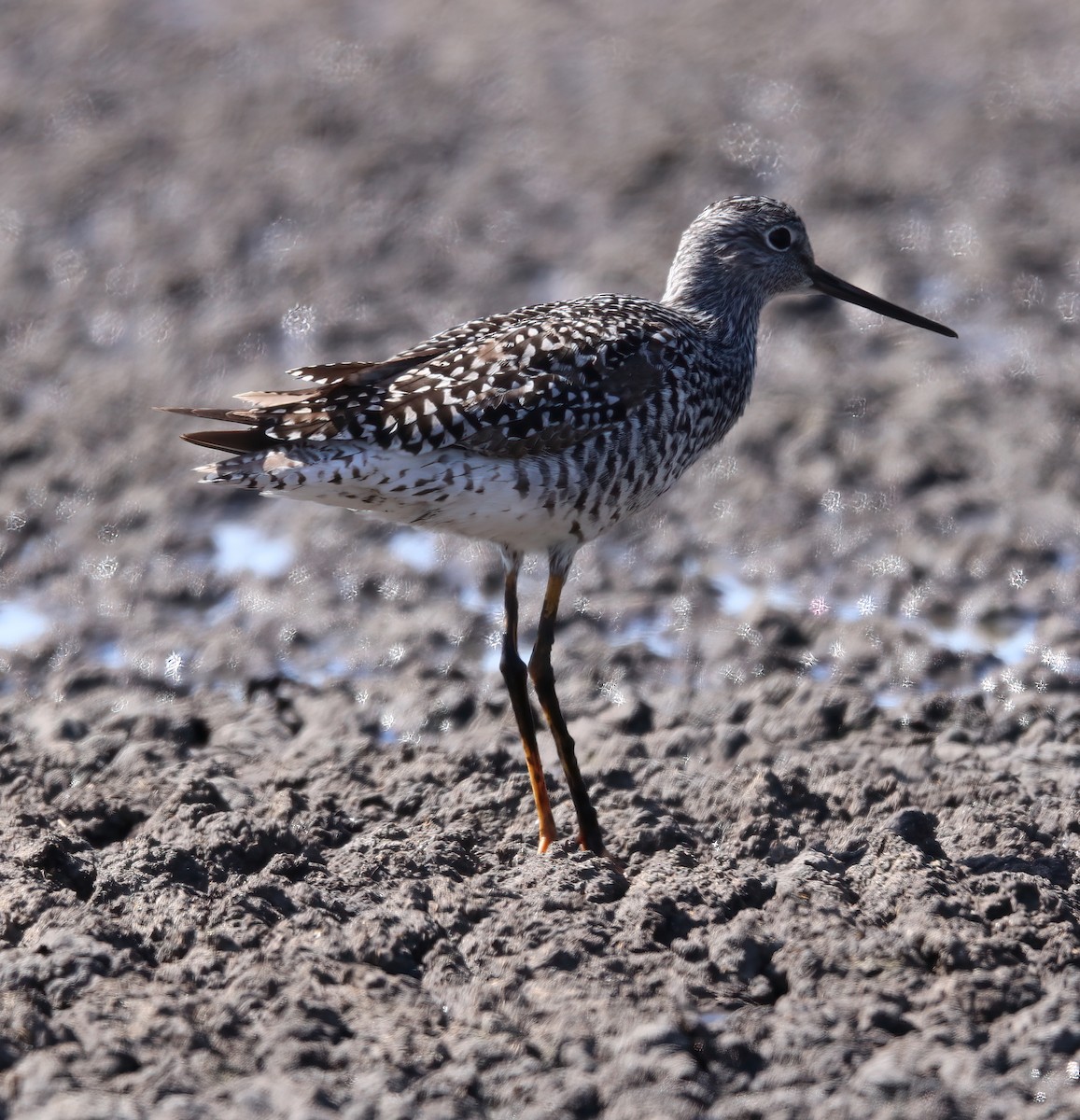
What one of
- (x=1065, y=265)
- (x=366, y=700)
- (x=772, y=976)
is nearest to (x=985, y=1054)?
(x=772, y=976)

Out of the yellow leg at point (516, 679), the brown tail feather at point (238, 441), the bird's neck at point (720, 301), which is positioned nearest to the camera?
the brown tail feather at point (238, 441)

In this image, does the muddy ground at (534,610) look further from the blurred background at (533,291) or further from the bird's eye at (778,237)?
the bird's eye at (778,237)

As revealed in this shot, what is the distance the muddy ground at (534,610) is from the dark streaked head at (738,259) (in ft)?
5.42

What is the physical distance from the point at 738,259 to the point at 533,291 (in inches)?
143

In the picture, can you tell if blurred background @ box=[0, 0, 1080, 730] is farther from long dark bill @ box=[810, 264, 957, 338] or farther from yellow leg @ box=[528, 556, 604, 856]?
long dark bill @ box=[810, 264, 957, 338]

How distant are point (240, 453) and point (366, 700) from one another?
193cm

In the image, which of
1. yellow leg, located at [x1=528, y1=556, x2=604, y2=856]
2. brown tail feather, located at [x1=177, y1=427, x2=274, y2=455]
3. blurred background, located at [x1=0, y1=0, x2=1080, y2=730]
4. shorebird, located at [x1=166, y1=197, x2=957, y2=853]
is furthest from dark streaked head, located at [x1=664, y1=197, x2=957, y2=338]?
brown tail feather, located at [x1=177, y1=427, x2=274, y2=455]

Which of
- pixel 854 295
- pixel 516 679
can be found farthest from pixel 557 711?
pixel 854 295

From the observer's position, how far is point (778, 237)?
6.80 metres

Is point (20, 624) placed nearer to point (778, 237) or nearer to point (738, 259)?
point (738, 259)

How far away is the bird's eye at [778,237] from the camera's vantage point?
676 cm

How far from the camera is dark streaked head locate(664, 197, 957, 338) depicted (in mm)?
6637

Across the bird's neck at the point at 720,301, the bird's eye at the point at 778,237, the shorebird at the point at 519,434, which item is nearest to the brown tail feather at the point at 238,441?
the shorebird at the point at 519,434

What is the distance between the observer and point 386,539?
8328 mm
